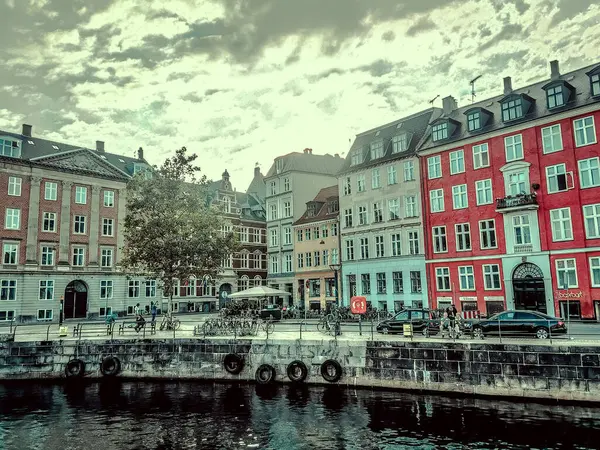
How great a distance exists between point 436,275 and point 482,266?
4.73 m

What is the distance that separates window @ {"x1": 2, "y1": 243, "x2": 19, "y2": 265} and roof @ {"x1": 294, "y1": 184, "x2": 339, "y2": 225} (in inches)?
1311

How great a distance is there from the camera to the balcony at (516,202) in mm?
36219

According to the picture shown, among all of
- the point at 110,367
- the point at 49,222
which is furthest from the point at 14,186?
the point at 110,367

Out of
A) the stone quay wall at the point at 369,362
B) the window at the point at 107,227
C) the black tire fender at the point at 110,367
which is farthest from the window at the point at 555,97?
the window at the point at 107,227

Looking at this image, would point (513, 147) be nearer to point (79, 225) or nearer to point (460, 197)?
point (460, 197)

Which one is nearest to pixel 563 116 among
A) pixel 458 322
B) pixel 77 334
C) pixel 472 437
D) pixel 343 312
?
pixel 458 322

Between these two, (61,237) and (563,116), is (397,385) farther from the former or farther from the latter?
(61,237)

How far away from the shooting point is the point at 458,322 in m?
24.3

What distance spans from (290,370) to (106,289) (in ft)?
139

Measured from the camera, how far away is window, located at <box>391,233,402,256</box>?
153 ft

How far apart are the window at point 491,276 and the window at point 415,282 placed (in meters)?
6.65

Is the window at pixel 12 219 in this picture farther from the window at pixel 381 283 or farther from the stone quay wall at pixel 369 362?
the window at pixel 381 283

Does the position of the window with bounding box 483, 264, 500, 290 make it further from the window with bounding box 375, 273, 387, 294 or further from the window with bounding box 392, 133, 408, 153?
the window with bounding box 392, 133, 408, 153

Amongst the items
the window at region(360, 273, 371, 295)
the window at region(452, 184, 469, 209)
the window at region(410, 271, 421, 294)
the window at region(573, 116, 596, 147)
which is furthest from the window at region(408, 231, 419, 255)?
the window at region(573, 116, 596, 147)
